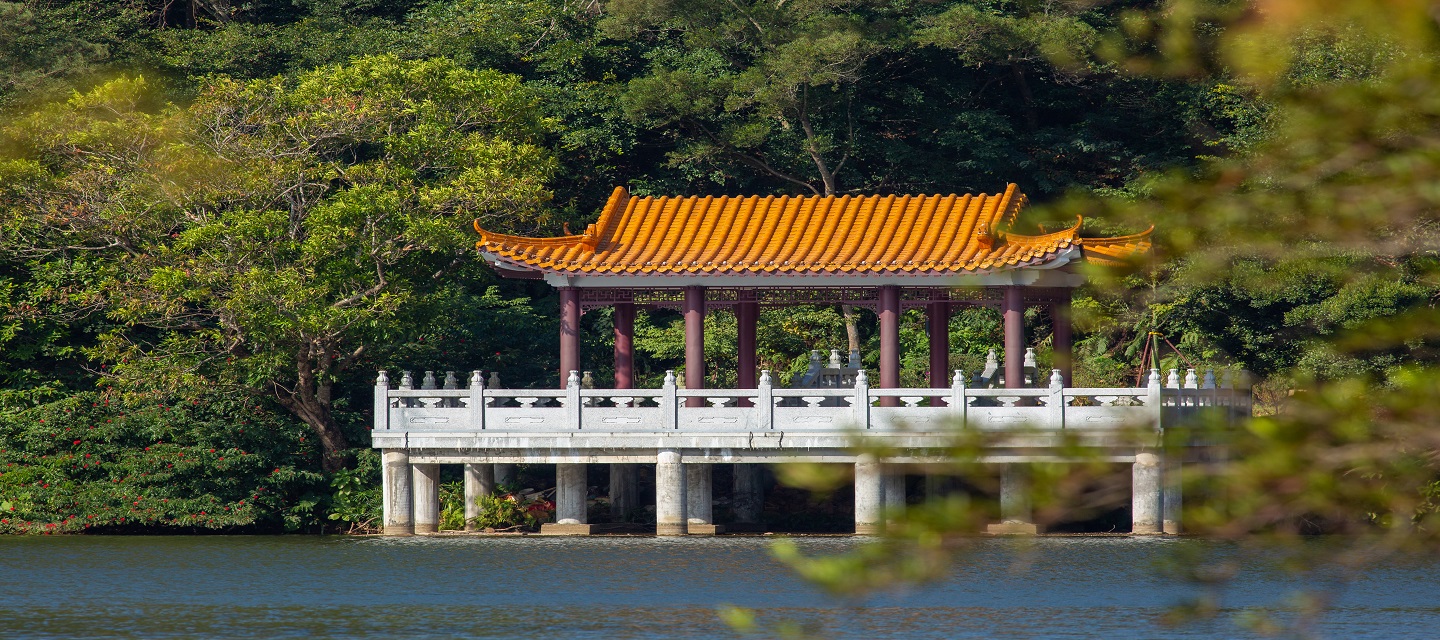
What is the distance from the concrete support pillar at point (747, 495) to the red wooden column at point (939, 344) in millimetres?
3037

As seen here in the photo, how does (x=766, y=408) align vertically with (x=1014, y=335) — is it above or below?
below

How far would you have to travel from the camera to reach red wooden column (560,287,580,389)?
24.4m

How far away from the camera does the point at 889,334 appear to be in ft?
78.4

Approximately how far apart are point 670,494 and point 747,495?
3406 mm

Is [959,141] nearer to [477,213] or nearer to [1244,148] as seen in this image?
[1244,148]

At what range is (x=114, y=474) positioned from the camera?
2595cm

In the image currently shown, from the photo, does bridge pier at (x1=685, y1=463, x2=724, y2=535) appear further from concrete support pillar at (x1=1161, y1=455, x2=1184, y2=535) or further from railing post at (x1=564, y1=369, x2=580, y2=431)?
concrete support pillar at (x1=1161, y1=455, x2=1184, y2=535)

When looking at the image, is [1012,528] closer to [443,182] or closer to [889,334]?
[889,334]

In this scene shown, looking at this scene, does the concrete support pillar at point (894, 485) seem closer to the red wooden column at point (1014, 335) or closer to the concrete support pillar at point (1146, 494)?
the red wooden column at point (1014, 335)

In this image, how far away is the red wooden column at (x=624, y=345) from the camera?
24.9 m

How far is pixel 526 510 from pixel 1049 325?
37.9 ft

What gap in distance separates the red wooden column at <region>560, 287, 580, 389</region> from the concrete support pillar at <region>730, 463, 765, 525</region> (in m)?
3.21

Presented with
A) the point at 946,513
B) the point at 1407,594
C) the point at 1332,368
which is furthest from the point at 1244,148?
the point at 946,513

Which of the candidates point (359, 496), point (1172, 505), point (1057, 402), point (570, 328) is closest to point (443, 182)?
point (570, 328)
